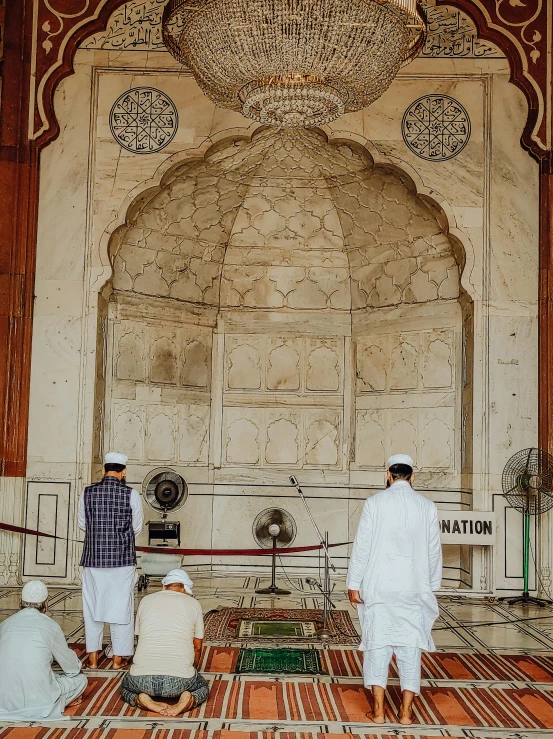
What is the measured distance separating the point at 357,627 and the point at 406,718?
6.45ft

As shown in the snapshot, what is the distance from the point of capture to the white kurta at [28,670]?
3.54 metres

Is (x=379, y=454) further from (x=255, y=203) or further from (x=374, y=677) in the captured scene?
(x=374, y=677)

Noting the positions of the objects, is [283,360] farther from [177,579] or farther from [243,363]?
[177,579]

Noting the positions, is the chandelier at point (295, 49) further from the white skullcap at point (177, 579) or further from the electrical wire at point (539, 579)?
the electrical wire at point (539, 579)

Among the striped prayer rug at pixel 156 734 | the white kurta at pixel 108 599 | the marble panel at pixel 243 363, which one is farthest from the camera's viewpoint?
the marble panel at pixel 243 363

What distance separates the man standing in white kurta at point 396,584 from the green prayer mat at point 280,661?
0.83 metres

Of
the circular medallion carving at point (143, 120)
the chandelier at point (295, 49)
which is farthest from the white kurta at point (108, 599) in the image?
the circular medallion carving at point (143, 120)

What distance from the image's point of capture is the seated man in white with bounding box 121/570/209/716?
3652 mm

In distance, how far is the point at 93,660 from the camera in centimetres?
454

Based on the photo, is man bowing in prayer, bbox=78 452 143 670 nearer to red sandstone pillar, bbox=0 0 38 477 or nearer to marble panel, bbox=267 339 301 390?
red sandstone pillar, bbox=0 0 38 477

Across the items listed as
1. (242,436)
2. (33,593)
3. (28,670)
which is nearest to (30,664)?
(28,670)

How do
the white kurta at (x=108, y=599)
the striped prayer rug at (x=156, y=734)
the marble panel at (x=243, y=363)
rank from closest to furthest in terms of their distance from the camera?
the striped prayer rug at (x=156, y=734)
the white kurta at (x=108, y=599)
the marble panel at (x=243, y=363)

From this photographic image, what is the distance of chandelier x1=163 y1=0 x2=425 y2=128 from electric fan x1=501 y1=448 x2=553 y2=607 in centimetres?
328

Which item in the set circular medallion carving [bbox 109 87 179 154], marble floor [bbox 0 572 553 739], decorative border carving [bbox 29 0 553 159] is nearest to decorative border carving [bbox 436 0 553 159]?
decorative border carving [bbox 29 0 553 159]
